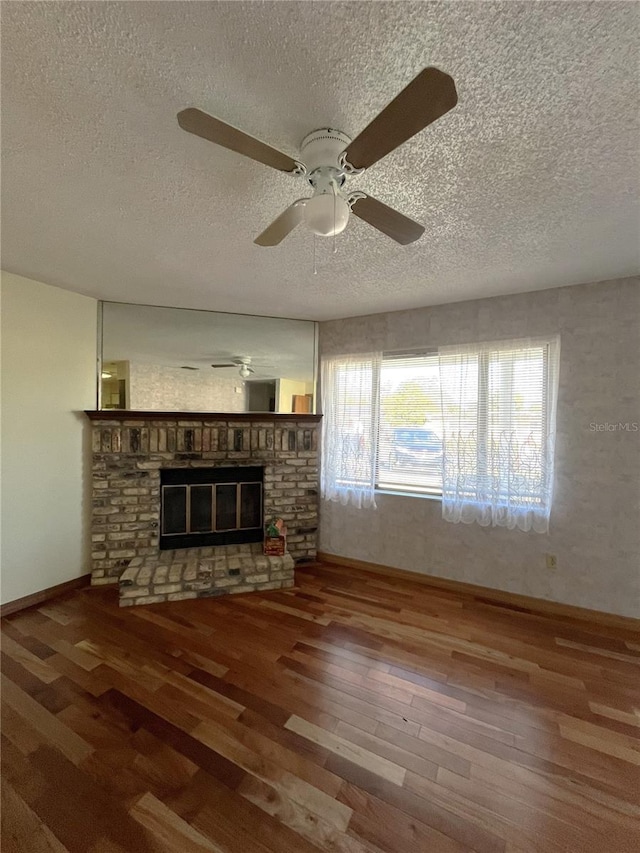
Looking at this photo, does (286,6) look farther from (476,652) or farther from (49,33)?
(476,652)

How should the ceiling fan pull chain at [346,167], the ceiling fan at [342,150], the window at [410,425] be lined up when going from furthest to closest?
the window at [410,425], the ceiling fan pull chain at [346,167], the ceiling fan at [342,150]

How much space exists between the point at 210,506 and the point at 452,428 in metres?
2.53

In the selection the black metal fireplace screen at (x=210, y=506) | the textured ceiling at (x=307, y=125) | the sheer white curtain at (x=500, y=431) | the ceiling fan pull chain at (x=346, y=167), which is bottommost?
the black metal fireplace screen at (x=210, y=506)

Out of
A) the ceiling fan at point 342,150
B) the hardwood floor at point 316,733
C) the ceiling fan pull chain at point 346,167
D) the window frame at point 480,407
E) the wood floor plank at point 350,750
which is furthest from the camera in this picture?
the window frame at point 480,407

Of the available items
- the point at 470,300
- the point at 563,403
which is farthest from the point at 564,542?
the point at 470,300

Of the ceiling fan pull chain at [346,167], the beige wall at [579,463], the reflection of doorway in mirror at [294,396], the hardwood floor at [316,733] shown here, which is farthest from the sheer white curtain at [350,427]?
the ceiling fan pull chain at [346,167]

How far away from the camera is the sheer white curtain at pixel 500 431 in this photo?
104 inches

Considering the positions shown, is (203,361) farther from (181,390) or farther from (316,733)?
(316,733)

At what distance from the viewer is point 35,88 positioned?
1.03 meters

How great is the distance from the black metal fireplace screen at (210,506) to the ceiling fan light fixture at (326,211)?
2716 mm

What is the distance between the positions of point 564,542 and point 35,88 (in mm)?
3847

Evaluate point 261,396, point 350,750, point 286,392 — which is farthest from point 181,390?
point 350,750

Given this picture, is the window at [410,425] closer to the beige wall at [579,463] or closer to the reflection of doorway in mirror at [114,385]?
the beige wall at [579,463]

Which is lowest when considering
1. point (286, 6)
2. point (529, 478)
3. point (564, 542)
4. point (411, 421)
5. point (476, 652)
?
point (476, 652)
